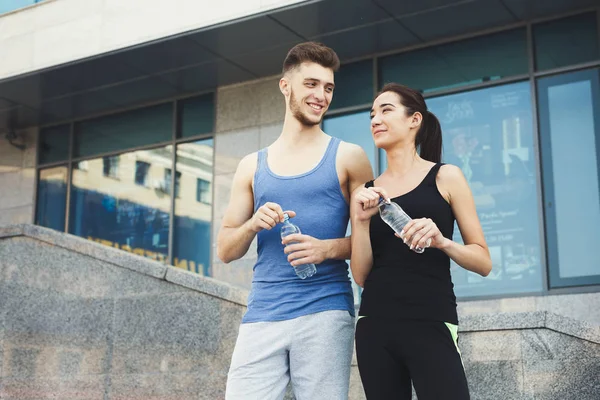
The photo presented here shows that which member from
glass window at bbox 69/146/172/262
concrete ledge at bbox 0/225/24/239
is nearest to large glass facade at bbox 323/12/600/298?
glass window at bbox 69/146/172/262

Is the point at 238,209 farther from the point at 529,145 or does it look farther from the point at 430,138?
the point at 529,145

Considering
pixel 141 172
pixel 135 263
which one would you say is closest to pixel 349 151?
pixel 135 263

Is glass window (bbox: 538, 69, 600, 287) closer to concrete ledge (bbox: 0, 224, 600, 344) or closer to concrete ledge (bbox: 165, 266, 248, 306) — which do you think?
concrete ledge (bbox: 0, 224, 600, 344)

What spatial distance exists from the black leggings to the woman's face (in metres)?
0.87

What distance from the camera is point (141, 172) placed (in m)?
14.2

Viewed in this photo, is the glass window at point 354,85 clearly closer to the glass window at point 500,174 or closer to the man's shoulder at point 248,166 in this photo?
the glass window at point 500,174

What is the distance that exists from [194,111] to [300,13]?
3704 mm

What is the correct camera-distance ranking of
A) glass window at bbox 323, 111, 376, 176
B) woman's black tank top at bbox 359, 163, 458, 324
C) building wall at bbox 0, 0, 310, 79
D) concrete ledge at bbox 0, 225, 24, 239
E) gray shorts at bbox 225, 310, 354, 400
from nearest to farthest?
woman's black tank top at bbox 359, 163, 458, 324
gray shorts at bbox 225, 310, 354, 400
concrete ledge at bbox 0, 225, 24, 239
building wall at bbox 0, 0, 310, 79
glass window at bbox 323, 111, 376, 176

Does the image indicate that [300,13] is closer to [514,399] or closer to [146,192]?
[146,192]

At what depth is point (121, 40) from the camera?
39.6ft

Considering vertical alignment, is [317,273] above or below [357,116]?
below

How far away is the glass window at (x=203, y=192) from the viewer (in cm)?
1319

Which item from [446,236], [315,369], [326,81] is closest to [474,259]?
[446,236]

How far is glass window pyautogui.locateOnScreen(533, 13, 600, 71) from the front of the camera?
10.5 meters
